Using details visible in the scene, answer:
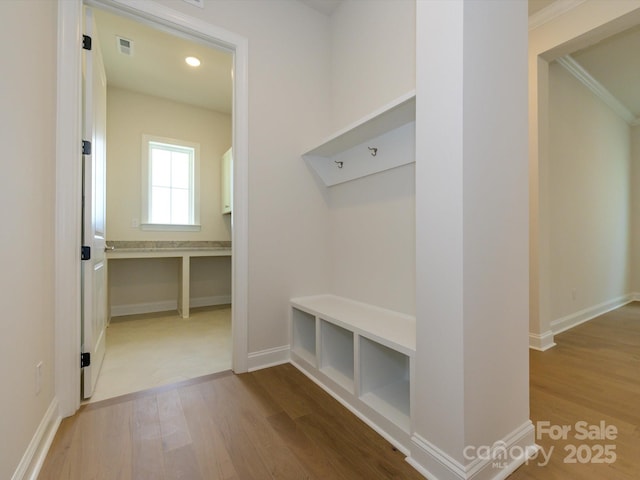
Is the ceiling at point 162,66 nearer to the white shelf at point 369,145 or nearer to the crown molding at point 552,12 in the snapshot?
the white shelf at point 369,145

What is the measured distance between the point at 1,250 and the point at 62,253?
624mm

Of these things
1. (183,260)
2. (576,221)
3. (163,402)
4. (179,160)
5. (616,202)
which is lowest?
(163,402)

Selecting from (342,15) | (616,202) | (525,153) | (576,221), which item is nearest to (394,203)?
(525,153)

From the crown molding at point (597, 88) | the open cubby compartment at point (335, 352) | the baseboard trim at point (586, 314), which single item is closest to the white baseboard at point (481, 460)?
the open cubby compartment at point (335, 352)

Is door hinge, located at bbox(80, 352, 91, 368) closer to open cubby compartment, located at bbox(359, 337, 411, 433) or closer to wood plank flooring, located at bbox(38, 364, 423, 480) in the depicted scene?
wood plank flooring, located at bbox(38, 364, 423, 480)

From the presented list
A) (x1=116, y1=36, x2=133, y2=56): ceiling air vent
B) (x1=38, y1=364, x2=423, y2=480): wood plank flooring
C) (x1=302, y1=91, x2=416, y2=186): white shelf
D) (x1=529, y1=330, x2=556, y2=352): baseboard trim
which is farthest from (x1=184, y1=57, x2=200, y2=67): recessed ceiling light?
(x1=529, y1=330, x2=556, y2=352): baseboard trim

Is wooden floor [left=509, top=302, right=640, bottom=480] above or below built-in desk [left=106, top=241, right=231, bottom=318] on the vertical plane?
below

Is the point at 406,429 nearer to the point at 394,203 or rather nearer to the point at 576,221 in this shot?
the point at 394,203

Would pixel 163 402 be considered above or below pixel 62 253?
below

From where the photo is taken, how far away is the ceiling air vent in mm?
2689

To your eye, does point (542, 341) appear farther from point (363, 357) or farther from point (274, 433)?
point (274, 433)

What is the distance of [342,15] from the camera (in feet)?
7.73

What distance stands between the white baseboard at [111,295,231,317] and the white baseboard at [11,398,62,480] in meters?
2.43

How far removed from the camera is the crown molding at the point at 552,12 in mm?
2227
